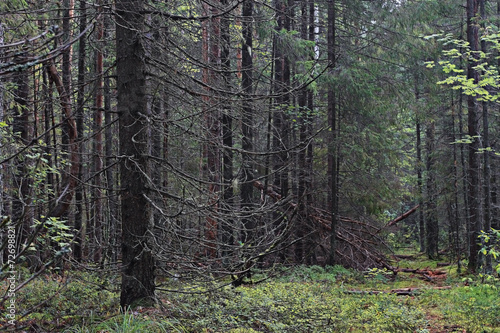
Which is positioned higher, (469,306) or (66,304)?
(66,304)

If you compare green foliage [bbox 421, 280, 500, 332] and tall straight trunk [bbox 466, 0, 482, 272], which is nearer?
green foliage [bbox 421, 280, 500, 332]

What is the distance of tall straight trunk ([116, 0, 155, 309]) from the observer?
15.7 feet

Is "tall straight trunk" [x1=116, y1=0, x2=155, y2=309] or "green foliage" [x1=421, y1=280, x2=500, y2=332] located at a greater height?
"tall straight trunk" [x1=116, y1=0, x2=155, y2=309]

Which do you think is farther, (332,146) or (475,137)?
(332,146)

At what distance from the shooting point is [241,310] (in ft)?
19.2

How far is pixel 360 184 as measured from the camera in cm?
1523

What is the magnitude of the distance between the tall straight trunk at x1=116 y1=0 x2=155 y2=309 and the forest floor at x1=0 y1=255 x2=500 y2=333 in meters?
0.29

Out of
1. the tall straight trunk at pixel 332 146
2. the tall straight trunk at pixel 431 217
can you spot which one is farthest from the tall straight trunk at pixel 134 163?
the tall straight trunk at pixel 431 217

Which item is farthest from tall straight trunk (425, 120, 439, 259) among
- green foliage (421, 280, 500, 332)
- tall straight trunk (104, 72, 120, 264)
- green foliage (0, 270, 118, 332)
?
green foliage (0, 270, 118, 332)

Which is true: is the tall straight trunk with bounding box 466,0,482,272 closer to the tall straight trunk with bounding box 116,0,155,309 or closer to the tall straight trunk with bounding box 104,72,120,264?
the tall straight trunk with bounding box 104,72,120,264

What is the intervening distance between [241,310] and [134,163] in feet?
9.09

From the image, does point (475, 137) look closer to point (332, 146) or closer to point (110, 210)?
point (332, 146)

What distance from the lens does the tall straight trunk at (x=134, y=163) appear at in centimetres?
478

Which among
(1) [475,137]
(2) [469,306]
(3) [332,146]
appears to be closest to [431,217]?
(1) [475,137]
